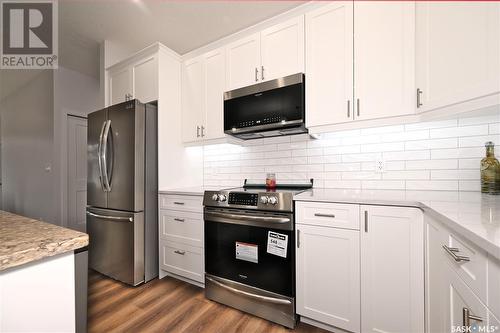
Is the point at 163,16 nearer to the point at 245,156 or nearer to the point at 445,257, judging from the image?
the point at 245,156

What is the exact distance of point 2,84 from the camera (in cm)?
377

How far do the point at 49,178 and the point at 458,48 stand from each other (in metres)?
4.93

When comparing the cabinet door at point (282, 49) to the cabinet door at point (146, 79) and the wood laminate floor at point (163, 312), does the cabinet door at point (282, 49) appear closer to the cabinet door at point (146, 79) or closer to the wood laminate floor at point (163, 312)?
the cabinet door at point (146, 79)

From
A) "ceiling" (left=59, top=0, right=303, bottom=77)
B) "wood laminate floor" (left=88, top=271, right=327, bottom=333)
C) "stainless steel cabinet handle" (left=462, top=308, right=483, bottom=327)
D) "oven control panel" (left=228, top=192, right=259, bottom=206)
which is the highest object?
"ceiling" (left=59, top=0, right=303, bottom=77)

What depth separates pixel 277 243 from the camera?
1.58m

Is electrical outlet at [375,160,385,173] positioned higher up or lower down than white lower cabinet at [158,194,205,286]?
higher up

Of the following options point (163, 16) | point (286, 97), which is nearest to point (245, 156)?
point (286, 97)

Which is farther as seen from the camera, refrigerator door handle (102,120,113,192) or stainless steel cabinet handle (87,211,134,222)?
refrigerator door handle (102,120,113,192)

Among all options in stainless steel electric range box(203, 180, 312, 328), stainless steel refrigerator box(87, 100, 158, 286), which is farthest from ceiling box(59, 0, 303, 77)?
stainless steel electric range box(203, 180, 312, 328)

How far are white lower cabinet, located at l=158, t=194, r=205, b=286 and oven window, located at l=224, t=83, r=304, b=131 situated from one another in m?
0.84

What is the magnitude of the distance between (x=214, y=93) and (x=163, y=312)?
2.05 metres

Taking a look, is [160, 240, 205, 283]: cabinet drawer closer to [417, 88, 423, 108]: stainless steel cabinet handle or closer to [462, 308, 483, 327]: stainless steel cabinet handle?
[462, 308, 483, 327]: stainless steel cabinet handle

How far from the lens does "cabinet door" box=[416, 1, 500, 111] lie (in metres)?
1.05

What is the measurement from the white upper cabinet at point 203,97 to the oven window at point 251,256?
1.02 metres
